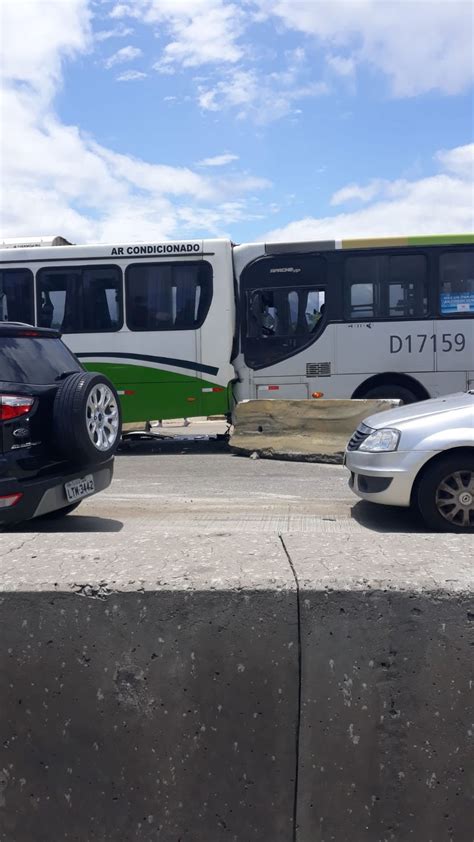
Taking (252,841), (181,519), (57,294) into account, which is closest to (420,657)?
(252,841)

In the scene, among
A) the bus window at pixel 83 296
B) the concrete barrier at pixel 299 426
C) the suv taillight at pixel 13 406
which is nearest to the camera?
the suv taillight at pixel 13 406

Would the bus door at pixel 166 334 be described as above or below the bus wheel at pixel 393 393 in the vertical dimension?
above

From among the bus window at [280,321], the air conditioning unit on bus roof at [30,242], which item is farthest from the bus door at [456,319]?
the air conditioning unit on bus roof at [30,242]

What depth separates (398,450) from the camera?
5531 mm

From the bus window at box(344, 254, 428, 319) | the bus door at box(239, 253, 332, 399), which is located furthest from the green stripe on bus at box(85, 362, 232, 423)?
the bus window at box(344, 254, 428, 319)

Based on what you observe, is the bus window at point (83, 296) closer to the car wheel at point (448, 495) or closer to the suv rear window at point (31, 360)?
the suv rear window at point (31, 360)

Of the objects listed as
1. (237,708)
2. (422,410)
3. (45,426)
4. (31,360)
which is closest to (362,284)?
(422,410)

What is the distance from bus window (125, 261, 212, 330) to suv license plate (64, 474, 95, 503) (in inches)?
244

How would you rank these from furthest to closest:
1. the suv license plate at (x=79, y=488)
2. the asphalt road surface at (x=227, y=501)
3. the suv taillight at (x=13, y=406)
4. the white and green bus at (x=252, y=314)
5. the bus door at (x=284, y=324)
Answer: the bus door at (x=284, y=324), the white and green bus at (x=252, y=314), the asphalt road surface at (x=227, y=501), the suv license plate at (x=79, y=488), the suv taillight at (x=13, y=406)

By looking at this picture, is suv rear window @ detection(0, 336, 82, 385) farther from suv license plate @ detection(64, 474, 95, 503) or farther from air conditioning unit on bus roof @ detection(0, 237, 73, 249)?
air conditioning unit on bus roof @ detection(0, 237, 73, 249)

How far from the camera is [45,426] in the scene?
194 inches

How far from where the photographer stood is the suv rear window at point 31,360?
4863 mm

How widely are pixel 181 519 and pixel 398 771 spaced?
439cm

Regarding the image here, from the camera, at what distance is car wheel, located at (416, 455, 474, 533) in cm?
546
